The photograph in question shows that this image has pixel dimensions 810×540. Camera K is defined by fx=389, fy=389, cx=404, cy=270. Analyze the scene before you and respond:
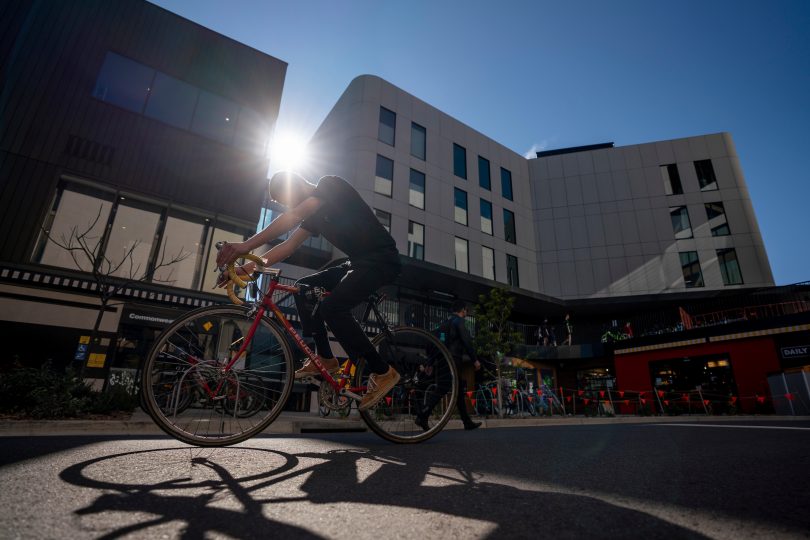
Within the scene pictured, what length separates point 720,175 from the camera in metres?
30.4

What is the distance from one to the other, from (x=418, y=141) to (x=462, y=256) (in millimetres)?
8391

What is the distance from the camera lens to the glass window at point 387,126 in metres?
24.6

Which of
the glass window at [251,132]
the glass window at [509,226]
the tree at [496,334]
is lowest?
the tree at [496,334]

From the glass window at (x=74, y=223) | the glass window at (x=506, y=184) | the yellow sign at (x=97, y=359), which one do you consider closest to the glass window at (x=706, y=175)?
the glass window at (x=506, y=184)

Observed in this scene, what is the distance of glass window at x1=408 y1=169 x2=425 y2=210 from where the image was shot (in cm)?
2461

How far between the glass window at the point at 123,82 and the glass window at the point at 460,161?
18.6m

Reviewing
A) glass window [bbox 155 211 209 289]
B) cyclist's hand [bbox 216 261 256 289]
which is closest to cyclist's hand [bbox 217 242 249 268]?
cyclist's hand [bbox 216 261 256 289]

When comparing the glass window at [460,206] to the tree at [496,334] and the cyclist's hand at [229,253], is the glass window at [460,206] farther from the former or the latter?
the cyclist's hand at [229,253]

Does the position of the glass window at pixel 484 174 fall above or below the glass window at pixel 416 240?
above

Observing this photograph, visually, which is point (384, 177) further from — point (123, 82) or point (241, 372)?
point (241, 372)

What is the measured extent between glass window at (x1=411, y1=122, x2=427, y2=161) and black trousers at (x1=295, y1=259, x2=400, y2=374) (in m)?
23.7

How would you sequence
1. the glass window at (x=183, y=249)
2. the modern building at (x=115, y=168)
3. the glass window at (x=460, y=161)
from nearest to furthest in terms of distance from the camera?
1. the modern building at (x=115, y=168)
2. the glass window at (x=183, y=249)
3. the glass window at (x=460, y=161)

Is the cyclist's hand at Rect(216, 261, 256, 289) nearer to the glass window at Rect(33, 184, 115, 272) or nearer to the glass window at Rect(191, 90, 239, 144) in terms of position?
the glass window at Rect(33, 184, 115, 272)

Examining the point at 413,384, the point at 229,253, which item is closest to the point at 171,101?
the point at 229,253
